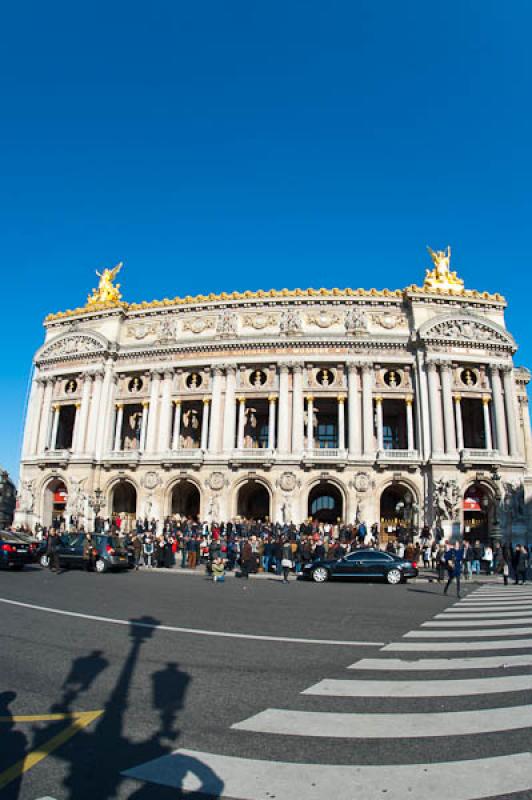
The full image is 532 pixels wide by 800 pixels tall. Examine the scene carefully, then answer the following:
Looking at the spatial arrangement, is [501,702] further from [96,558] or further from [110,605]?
[96,558]

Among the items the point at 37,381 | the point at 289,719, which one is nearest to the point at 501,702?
the point at 289,719

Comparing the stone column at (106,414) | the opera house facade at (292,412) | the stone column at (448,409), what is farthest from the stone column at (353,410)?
the stone column at (106,414)

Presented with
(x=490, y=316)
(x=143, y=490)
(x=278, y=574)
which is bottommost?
(x=278, y=574)

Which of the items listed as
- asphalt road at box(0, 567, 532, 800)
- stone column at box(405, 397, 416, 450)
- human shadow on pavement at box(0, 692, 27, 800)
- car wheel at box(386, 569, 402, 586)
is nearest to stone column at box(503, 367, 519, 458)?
stone column at box(405, 397, 416, 450)

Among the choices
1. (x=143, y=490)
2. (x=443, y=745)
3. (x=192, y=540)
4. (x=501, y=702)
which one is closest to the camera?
(x=443, y=745)

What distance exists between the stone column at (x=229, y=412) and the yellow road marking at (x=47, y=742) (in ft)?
113

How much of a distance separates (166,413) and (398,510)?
1999cm

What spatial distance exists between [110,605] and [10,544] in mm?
10091

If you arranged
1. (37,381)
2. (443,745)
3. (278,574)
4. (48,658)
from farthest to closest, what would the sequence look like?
(37,381) < (278,574) < (48,658) < (443,745)

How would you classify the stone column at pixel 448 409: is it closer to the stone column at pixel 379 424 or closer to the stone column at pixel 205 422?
the stone column at pixel 379 424

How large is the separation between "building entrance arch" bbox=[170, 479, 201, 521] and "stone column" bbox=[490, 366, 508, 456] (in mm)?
22998

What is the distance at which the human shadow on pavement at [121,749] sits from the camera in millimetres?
3707

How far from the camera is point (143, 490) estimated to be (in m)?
40.7

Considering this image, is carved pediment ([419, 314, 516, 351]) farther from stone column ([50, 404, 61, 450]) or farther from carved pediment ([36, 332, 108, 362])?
stone column ([50, 404, 61, 450])
